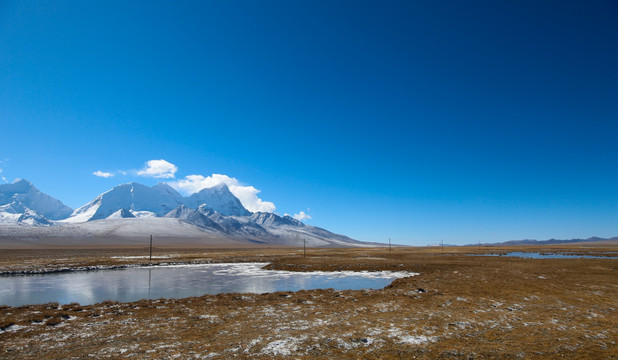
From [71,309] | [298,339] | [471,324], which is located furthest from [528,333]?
[71,309]

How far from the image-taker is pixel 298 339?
40.7 feet

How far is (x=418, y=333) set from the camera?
12945 millimetres

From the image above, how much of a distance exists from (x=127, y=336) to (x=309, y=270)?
35.8 m

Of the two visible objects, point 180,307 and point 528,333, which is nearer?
point 528,333

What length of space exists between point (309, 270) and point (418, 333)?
117 feet

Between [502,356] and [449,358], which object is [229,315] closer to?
[449,358]

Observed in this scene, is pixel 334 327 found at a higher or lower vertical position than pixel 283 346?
lower

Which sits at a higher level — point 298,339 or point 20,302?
point 298,339

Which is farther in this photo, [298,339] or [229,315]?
[229,315]

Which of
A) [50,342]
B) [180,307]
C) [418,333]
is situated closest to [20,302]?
[180,307]

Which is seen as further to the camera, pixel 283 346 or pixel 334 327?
pixel 334 327

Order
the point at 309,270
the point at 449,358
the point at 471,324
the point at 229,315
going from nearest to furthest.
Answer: the point at 449,358, the point at 471,324, the point at 229,315, the point at 309,270

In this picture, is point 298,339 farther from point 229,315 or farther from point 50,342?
point 50,342

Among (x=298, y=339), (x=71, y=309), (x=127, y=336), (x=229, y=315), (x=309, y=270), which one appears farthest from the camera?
(x=309, y=270)
